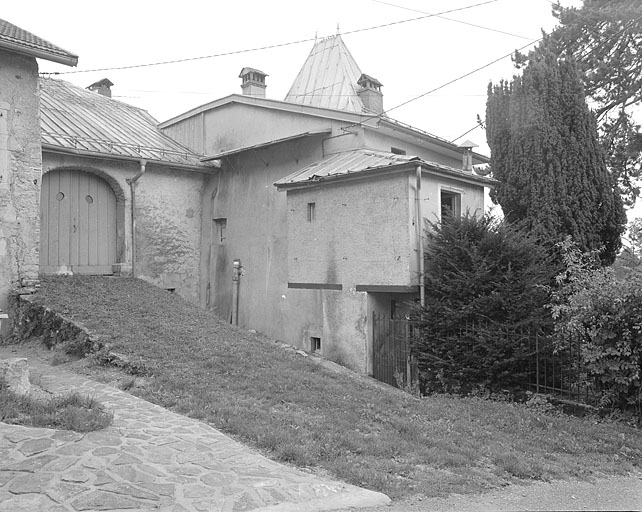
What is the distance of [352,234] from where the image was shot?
12.8 metres

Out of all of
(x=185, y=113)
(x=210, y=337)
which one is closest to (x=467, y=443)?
(x=210, y=337)

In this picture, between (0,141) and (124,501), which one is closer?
(124,501)

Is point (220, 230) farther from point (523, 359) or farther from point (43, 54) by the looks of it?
point (523, 359)

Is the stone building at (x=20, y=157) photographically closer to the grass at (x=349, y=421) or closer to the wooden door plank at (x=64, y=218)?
the grass at (x=349, y=421)

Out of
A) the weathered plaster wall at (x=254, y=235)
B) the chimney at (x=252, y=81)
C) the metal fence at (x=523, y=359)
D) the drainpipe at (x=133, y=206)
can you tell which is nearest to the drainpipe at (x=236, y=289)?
the weathered plaster wall at (x=254, y=235)

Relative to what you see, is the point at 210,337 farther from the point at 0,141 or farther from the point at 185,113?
the point at 185,113

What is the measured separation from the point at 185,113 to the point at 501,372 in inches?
559

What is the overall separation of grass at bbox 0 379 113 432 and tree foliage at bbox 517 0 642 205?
55.5 ft

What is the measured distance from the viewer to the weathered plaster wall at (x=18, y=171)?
11.2 metres

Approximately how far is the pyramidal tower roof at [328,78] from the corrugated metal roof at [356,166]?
21.3 feet

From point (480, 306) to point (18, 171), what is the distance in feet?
32.2

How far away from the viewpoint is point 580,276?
9445 millimetres

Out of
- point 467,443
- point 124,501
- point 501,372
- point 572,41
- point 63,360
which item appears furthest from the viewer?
point 572,41

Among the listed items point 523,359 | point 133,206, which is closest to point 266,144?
point 133,206
